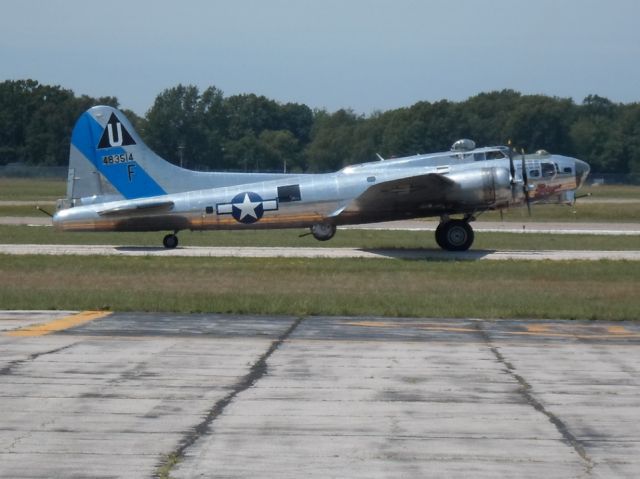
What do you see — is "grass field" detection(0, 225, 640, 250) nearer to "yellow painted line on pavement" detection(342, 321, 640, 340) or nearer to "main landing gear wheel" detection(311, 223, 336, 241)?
"main landing gear wheel" detection(311, 223, 336, 241)

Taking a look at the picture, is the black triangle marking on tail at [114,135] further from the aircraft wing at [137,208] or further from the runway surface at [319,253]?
the runway surface at [319,253]

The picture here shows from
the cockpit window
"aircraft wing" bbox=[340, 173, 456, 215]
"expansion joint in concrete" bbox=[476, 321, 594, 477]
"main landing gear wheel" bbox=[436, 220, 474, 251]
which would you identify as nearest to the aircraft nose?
the cockpit window

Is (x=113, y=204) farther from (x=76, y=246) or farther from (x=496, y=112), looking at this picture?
(x=496, y=112)

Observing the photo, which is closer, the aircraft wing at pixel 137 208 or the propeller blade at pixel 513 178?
the propeller blade at pixel 513 178

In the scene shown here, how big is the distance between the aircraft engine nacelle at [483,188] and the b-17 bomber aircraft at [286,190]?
0.10ft

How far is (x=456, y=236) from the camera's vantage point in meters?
31.5

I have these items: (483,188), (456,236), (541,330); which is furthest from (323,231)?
(541,330)

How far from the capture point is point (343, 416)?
10.1 m

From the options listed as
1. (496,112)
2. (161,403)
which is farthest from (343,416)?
(496,112)

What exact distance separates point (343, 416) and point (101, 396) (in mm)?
2674

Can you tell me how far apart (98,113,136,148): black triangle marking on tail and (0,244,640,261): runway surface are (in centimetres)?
335

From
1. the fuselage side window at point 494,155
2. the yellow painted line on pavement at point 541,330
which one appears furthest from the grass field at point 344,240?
the yellow painted line on pavement at point 541,330

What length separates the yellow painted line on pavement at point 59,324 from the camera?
15305 mm

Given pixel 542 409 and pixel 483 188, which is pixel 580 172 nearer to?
pixel 483 188
